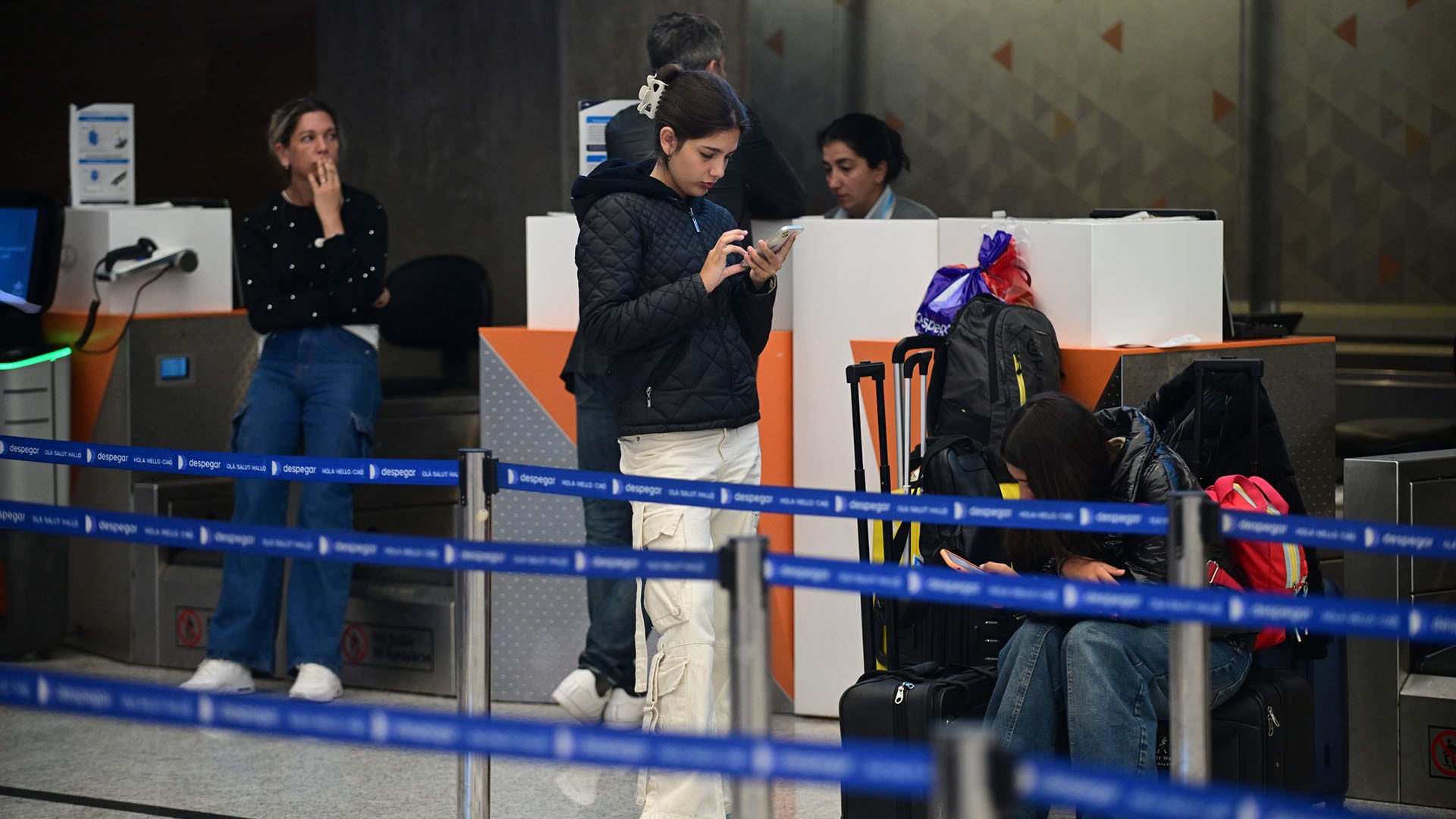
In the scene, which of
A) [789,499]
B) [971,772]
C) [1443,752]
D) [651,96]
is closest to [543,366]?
[651,96]

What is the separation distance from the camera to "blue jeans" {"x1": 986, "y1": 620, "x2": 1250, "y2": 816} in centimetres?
316

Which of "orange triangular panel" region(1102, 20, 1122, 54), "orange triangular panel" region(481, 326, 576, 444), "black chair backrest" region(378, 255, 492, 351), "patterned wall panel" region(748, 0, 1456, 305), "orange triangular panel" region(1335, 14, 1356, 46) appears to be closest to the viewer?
"orange triangular panel" region(481, 326, 576, 444)

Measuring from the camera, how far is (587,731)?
1869mm

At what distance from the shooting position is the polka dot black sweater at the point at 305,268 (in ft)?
16.3

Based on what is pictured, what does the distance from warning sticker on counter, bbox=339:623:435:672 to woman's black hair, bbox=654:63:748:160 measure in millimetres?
2162

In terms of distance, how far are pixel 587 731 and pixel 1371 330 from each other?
4.74 m

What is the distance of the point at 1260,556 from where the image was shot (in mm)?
3277

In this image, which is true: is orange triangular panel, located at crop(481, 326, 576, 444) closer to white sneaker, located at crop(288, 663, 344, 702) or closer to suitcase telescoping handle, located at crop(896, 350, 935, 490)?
white sneaker, located at crop(288, 663, 344, 702)

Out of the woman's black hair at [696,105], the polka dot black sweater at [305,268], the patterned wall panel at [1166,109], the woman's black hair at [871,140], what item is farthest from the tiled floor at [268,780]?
the patterned wall panel at [1166,109]

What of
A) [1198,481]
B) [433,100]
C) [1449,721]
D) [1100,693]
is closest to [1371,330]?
[1449,721]

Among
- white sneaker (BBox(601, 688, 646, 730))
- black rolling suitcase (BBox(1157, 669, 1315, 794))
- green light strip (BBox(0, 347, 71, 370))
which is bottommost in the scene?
white sneaker (BBox(601, 688, 646, 730))

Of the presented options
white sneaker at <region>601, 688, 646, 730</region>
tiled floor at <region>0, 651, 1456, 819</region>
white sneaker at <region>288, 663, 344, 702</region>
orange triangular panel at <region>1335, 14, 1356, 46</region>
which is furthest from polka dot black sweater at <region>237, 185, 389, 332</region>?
orange triangular panel at <region>1335, 14, 1356, 46</region>

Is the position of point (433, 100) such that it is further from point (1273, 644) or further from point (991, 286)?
point (1273, 644)

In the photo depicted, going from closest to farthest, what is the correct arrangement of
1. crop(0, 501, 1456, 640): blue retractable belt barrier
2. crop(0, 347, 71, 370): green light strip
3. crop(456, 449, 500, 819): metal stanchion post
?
crop(0, 501, 1456, 640): blue retractable belt barrier < crop(456, 449, 500, 819): metal stanchion post < crop(0, 347, 71, 370): green light strip
